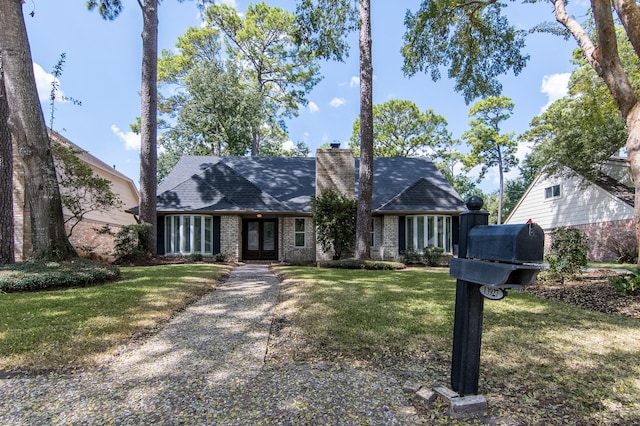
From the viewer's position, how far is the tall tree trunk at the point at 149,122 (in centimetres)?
1383

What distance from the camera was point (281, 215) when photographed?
→ 16.1 meters

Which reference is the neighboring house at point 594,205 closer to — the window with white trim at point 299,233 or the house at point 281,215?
the house at point 281,215

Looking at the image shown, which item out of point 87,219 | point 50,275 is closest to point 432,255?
point 50,275

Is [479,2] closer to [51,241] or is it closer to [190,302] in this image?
[190,302]

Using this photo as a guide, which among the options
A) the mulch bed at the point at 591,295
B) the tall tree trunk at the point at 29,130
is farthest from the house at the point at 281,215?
the mulch bed at the point at 591,295

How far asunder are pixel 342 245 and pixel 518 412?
11593 millimetres

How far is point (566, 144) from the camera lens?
18156mm

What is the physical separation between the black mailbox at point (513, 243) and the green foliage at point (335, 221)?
11528 millimetres

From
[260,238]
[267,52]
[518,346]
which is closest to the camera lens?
[518,346]

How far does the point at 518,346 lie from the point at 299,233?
1291 centimetres

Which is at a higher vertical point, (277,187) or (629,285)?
(277,187)

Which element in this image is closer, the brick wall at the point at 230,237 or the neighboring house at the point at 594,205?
the brick wall at the point at 230,237

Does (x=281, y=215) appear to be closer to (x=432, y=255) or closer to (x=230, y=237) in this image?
(x=230, y=237)

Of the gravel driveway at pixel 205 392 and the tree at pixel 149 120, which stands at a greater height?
the tree at pixel 149 120
